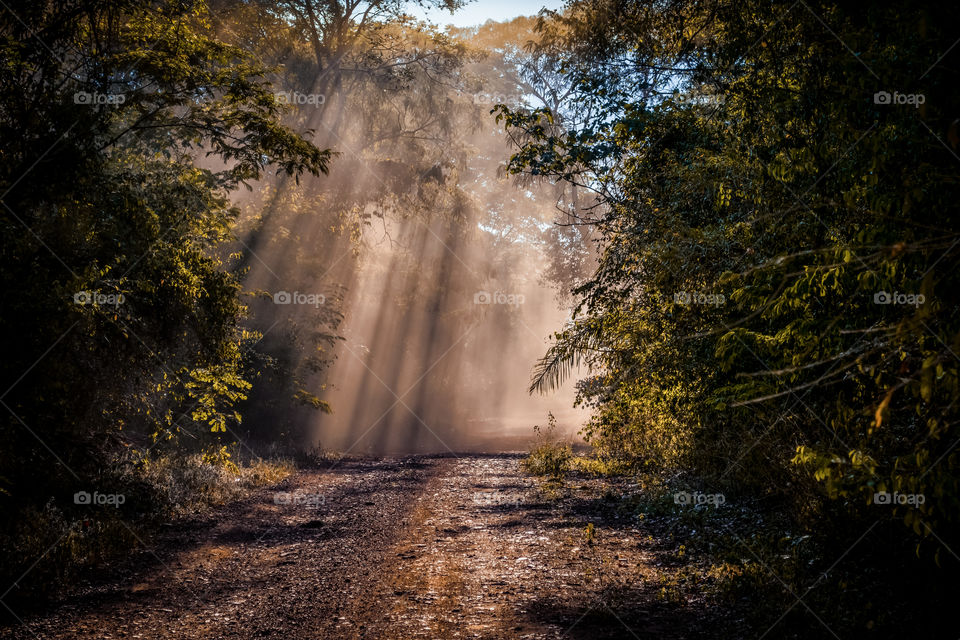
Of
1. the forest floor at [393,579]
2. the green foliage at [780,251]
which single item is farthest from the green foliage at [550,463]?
the forest floor at [393,579]

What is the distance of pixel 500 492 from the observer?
42.4ft

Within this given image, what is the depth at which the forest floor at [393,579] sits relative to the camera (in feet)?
16.7

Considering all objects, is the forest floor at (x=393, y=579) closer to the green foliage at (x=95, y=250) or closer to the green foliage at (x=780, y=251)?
the green foliage at (x=95, y=250)

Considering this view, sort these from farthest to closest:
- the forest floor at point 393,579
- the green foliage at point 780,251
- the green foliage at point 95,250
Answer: the green foliage at point 95,250 < the forest floor at point 393,579 < the green foliage at point 780,251

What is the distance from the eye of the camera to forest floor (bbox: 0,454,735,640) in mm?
5098

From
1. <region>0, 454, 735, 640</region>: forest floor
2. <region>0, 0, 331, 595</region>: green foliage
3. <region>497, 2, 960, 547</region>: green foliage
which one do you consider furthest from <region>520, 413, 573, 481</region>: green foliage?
<region>0, 0, 331, 595</region>: green foliage

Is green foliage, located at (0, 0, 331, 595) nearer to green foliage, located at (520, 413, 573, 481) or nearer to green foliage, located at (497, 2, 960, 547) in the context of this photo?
green foliage, located at (497, 2, 960, 547)

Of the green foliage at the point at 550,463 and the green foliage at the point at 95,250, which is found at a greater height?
the green foliage at the point at 95,250

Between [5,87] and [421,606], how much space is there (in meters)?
7.86

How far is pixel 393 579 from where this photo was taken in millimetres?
6465

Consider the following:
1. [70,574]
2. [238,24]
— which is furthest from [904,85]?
[238,24]

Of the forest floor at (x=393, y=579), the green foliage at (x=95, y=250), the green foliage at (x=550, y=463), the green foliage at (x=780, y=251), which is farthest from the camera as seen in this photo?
the green foliage at (x=550, y=463)

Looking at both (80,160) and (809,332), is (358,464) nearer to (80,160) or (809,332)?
(80,160)

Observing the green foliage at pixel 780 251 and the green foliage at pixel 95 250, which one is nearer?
the green foliage at pixel 780 251
